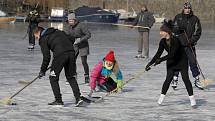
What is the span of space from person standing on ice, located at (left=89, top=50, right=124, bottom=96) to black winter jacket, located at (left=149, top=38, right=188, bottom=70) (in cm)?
107

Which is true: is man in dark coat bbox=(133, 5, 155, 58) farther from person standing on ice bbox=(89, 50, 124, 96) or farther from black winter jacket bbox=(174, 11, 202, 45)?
person standing on ice bbox=(89, 50, 124, 96)

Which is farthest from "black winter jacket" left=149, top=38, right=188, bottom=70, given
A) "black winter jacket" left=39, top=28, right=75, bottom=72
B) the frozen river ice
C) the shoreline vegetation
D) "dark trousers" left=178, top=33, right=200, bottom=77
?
the shoreline vegetation

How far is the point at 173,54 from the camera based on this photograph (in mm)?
7781

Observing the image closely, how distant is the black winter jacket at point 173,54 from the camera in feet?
25.5

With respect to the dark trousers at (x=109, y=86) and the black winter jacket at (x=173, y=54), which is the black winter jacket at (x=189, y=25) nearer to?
the dark trousers at (x=109, y=86)

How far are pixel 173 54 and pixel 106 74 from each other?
1.72 meters

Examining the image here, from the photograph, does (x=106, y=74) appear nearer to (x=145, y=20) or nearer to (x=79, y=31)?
(x=79, y=31)

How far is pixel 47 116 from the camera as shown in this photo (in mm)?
7164

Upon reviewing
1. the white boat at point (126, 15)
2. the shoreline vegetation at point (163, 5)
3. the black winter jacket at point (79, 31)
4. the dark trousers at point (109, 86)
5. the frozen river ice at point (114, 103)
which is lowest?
the white boat at point (126, 15)

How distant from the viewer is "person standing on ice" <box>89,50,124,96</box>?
882 cm

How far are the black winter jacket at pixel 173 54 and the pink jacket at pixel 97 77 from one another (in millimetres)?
1267

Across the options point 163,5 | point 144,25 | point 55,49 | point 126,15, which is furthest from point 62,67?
point 163,5

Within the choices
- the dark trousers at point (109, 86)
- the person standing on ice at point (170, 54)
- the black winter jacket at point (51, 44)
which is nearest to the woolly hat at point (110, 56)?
the dark trousers at point (109, 86)

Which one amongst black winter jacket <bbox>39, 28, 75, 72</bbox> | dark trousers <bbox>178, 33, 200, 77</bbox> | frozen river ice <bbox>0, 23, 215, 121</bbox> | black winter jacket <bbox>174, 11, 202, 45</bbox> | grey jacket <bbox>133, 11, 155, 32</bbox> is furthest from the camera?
grey jacket <bbox>133, 11, 155, 32</bbox>
